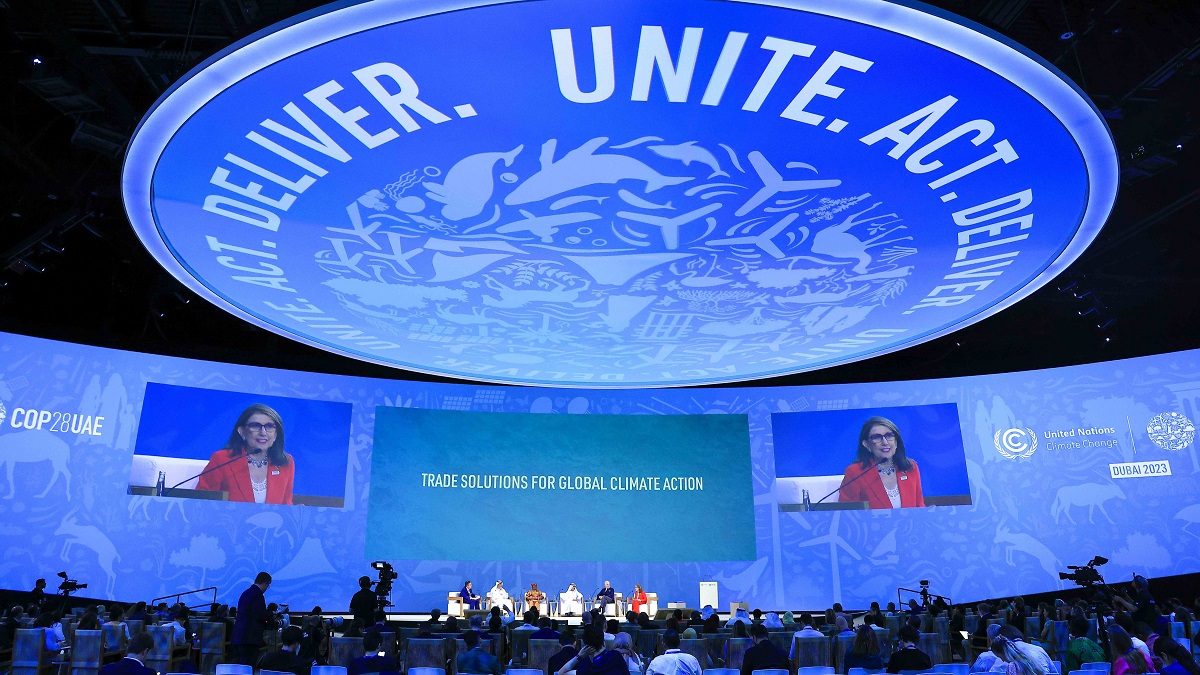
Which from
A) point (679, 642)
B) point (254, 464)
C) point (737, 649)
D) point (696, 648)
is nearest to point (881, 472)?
point (737, 649)

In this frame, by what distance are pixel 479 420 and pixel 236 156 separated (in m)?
11.5

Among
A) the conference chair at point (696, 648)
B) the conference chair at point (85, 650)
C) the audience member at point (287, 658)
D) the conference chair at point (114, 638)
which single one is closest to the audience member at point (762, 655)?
the conference chair at point (696, 648)

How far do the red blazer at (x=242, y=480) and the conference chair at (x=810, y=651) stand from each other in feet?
34.1

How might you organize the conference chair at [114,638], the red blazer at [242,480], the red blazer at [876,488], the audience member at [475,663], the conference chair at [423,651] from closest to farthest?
the audience member at [475,663], the conference chair at [423,651], the conference chair at [114,638], the red blazer at [242,480], the red blazer at [876,488]

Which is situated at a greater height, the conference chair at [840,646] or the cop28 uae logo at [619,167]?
the cop28 uae logo at [619,167]

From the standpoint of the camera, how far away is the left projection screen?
54.1ft

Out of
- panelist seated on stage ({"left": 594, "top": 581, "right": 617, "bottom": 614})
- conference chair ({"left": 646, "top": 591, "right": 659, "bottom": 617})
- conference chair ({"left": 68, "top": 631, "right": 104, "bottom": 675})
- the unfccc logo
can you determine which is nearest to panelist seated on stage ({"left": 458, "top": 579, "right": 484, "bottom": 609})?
panelist seated on stage ({"left": 594, "top": 581, "right": 617, "bottom": 614})

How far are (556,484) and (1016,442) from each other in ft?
30.8

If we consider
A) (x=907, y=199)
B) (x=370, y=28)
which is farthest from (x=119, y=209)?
(x=907, y=199)

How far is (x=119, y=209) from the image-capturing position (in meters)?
12.6

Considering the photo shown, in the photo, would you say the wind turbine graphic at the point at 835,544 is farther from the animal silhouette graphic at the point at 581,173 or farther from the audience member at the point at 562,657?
the animal silhouette graphic at the point at 581,173

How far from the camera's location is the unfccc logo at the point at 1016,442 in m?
16.4

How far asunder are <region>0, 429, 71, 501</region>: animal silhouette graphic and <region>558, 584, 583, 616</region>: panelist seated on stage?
8.80 metres

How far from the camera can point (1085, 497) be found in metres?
15.8
